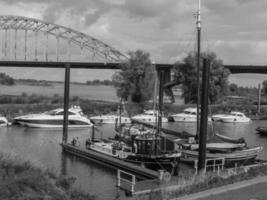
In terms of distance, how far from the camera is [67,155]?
35.0m

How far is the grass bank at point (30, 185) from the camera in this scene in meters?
15.0

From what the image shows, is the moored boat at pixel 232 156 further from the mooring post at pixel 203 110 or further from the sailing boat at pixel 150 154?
the mooring post at pixel 203 110

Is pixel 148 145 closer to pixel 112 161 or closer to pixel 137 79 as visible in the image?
pixel 112 161

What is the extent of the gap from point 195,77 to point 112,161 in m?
61.1

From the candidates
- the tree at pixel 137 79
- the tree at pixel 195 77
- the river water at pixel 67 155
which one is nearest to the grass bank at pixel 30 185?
the river water at pixel 67 155

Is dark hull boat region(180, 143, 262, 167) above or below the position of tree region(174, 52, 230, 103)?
below

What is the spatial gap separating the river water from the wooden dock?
47 cm

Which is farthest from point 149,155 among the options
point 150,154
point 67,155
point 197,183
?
point 197,183

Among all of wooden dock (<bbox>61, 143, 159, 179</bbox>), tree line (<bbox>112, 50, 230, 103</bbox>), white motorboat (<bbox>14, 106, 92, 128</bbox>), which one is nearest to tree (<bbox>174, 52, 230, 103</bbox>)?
tree line (<bbox>112, 50, 230, 103</bbox>)

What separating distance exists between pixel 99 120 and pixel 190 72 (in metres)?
30.9

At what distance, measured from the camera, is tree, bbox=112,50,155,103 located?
87875 mm

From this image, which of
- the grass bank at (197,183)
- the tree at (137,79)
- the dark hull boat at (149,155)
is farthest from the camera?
the tree at (137,79)

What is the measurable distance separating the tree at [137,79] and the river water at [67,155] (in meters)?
17.2

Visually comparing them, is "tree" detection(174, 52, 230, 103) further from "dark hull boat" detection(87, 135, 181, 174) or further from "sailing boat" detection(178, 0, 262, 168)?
"dark hull boat" detection(87, 135, 181, 174)
